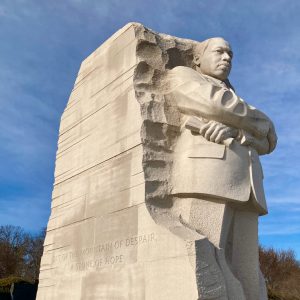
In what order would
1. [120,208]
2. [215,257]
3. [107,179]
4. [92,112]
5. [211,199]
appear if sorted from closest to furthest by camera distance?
[215,257]
[211,199]
[120,208]
[107,179]
[92,112]

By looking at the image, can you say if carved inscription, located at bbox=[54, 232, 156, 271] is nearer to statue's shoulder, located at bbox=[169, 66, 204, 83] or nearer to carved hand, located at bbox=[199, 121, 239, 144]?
carved hand, located at bbox=[199, 121, 239, 144]

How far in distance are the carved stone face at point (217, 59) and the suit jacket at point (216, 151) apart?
1.11 feet

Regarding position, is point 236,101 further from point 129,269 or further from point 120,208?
point 129,269

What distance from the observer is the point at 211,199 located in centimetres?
539

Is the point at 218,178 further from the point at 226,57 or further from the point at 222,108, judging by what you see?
the point at 226,57

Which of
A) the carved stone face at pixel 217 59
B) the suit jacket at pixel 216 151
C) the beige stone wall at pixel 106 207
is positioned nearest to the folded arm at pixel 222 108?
the suit jacket at pixel 216 151

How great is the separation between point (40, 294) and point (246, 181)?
12.2ft

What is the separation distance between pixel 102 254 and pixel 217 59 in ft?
9.49

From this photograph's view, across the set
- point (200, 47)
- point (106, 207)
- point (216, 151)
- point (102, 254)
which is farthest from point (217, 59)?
point (102, 254)

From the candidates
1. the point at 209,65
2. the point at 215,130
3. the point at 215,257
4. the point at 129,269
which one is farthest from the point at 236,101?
the point at 129,269

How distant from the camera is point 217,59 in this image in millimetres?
6305

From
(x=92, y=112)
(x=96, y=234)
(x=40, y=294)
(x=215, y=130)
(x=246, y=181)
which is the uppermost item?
(x=92, y=112)

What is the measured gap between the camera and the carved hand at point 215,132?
5504 millimetres

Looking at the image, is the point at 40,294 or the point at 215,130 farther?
the point at 40,294
